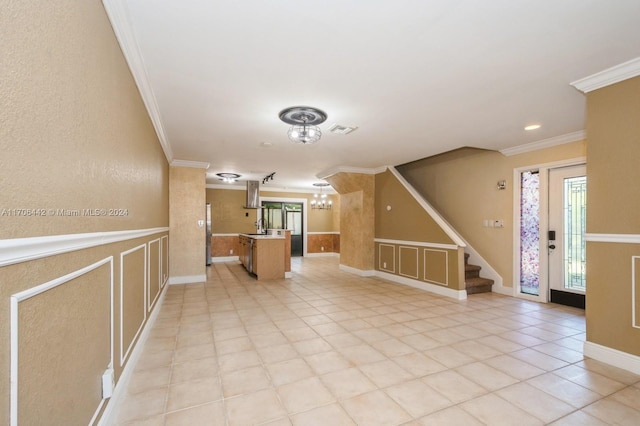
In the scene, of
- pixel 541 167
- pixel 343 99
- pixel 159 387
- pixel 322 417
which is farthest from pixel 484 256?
pixel 159 387

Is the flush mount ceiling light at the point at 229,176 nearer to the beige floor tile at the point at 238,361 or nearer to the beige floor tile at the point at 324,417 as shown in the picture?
the beige floor tile at the point at 238,361

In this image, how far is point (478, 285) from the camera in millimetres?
5301

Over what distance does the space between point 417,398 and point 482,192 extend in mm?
4550

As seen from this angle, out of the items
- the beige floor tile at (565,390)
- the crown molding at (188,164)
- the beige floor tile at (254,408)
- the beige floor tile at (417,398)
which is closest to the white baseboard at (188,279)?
the crown molding at (188,164)

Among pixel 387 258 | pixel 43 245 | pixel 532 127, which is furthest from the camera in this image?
pixel 387 258

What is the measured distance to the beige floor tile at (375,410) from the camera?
1865 mm

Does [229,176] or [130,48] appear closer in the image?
[130,48]

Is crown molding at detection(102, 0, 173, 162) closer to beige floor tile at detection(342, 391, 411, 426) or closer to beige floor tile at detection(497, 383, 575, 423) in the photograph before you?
beige floor tile at detection(342, 391, 411, 426)

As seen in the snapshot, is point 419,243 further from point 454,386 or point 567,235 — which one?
point 454,386

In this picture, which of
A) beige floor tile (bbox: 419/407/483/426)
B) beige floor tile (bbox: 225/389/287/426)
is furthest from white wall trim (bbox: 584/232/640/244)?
beige floor tile (bbox: 225/389/287/426)

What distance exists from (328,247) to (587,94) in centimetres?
938

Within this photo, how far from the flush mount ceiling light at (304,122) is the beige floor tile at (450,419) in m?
2.91

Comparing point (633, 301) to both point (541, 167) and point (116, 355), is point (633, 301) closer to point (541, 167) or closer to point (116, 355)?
point (541, 167)

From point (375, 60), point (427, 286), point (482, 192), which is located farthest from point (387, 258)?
point (375, 60)
